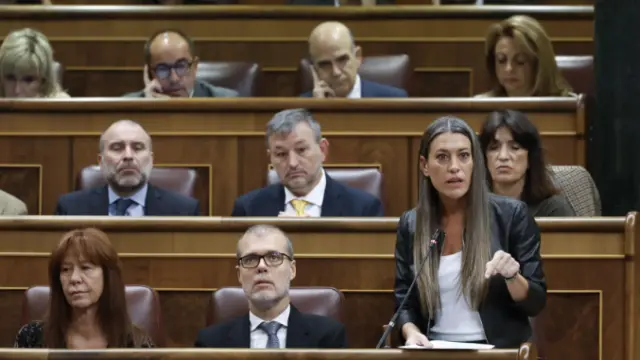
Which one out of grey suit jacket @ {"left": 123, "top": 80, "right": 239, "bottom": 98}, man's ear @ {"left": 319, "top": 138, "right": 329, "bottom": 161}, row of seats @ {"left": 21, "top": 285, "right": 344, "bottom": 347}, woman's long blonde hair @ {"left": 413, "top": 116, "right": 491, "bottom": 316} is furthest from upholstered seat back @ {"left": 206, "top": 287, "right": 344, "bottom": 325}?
grey suit jacket @ {"left": 123, "top": 80, "right": 239, "bottom": 98}

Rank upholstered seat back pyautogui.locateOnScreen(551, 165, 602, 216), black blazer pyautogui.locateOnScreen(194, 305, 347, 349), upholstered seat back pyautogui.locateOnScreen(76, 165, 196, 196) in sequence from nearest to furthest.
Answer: black blazer pyautogui.locateOnScreen(194, 305, 347, 349) < upholstered seat back pyautogui.locateOnScreen(551, 165, 602, 216) < upholstered seat back pyautogui.locateOnScreen(76, 165, 196, 196)

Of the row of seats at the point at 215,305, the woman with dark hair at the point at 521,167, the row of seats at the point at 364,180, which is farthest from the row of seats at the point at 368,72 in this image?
the row of seats at the point at 215,305

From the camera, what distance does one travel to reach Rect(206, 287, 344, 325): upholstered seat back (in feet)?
7.18

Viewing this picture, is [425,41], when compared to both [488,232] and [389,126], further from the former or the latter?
[488,232]

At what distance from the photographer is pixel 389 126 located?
9.20 feet

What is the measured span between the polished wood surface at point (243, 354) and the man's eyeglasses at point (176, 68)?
1.36 m

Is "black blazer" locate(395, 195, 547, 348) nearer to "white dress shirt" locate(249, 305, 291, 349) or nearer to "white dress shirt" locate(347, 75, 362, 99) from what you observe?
"white dress shirt" locate(249, 305, 291, 349)

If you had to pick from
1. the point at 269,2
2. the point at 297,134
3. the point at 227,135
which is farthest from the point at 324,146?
the point at 269,2

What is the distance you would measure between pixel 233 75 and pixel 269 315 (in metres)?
1.22

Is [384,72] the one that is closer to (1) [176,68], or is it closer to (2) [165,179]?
(1) [176,68]

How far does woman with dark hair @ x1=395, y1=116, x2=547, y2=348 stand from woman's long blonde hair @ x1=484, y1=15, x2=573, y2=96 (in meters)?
0.86

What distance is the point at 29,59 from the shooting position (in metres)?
2.98

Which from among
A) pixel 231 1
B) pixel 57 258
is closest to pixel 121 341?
pixel 57 258

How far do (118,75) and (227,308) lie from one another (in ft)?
4.33
